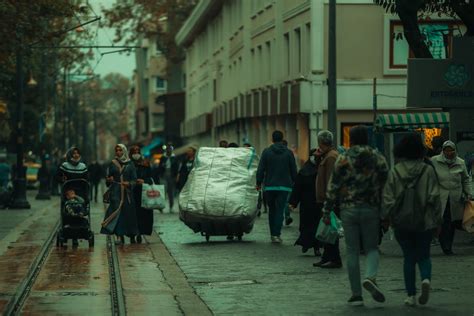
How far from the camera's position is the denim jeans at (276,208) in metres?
21.2

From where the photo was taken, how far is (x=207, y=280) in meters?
15.3

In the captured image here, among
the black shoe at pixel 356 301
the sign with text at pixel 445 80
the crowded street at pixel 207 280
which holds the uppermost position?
the sign with text at pixel 445 80

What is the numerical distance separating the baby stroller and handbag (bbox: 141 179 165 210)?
1.04m

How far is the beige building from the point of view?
34.6 metres

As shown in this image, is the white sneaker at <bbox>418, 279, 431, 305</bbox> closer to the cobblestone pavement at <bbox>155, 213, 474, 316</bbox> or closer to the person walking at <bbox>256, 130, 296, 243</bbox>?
the cobblestone pavement at <bbox>155, 213, 474, 316</bbox>

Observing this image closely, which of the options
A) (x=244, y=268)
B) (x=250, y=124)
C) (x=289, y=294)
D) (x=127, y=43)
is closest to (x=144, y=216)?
(x=244, y=268)

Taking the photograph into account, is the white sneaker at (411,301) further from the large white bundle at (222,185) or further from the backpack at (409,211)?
the large white bundle at (222,185)

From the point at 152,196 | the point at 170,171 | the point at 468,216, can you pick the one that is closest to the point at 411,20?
the point at 468,216

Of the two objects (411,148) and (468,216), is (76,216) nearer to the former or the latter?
(468,216)

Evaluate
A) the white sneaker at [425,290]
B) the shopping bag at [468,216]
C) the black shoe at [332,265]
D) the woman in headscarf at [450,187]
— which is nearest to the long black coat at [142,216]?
the woman in headscarf at [450,187]

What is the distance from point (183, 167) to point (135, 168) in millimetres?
9899

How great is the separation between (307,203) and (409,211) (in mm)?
6118

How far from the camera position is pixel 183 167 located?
31.9 metres

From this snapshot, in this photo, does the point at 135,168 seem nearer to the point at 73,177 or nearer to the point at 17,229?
the point at 73,177
